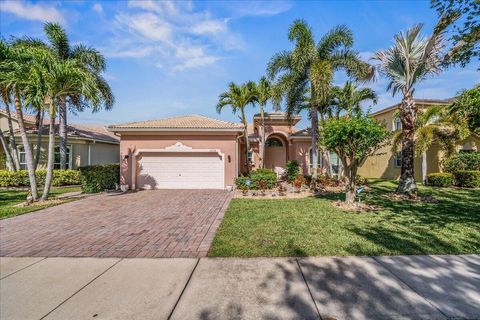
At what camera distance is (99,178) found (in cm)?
1370

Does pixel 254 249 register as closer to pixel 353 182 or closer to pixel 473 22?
pixel 353 182

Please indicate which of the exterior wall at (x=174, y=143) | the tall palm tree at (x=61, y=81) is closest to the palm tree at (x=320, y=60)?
the exterior wall at (x=174, y=143)

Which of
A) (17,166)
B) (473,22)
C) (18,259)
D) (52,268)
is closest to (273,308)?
(52,268)

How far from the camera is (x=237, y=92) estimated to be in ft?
59.1

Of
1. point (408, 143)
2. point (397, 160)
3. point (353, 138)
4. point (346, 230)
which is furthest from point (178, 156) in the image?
point (397, 160)

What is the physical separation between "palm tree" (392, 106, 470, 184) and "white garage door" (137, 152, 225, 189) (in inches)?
472

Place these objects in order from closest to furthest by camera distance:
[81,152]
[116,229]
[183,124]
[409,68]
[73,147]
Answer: [116,229]
[409,68]
[183,124]
[73,147]
[81,152]

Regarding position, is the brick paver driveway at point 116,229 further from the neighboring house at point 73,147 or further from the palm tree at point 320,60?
the neighboring house at point 73,147

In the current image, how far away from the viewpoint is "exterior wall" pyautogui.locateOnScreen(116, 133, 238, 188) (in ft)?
47.3

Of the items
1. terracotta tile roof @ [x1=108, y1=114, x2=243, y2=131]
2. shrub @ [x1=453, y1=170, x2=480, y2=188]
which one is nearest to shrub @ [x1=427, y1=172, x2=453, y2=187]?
shrub @ [x1=453, y1=170, x2=480, y2=188]

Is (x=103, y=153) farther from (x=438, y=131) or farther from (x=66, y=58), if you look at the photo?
(x=438, y=131)

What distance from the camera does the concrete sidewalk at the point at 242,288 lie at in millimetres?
3057

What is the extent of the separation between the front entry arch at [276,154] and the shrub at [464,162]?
1178cm

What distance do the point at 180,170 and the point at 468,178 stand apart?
1754 centimetres
